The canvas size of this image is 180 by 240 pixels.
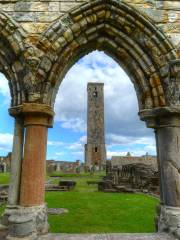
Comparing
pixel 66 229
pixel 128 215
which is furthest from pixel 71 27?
pixel 128 215

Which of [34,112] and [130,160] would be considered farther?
[130,160]

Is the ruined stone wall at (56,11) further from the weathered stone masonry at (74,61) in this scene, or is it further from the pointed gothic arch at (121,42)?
the pointed gothic arch at (121,42)

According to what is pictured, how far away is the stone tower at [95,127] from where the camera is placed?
45.7 meters

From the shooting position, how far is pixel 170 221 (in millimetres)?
3992

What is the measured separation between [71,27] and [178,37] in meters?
1.79

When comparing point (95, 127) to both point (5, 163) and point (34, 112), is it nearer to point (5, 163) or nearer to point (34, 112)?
point (5, 163)

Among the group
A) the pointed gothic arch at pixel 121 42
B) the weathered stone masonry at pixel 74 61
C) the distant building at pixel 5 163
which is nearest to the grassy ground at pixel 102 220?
the weathered stone masonry at pixel 74 61

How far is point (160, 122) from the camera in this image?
14.5 feet

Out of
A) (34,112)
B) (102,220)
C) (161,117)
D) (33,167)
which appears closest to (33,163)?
(33,167)

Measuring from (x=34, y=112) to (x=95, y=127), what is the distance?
43383mm

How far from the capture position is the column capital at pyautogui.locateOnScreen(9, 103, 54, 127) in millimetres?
4137

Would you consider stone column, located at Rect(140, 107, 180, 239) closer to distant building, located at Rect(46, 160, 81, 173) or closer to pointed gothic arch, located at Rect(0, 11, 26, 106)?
pointed gothic arch, located at Rect(0, 11, 26, 106)

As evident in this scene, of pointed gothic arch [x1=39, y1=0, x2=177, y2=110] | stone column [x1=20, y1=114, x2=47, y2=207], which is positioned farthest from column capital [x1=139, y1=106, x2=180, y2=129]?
stone column [x1=20, y1=114, x2=47, y2=207]

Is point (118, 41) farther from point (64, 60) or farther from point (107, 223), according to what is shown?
point (107, 223)
